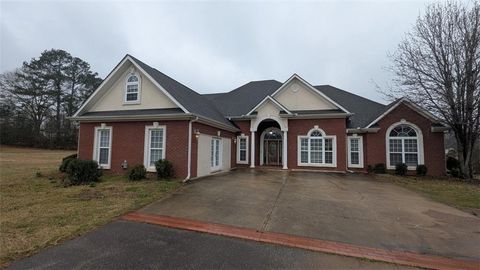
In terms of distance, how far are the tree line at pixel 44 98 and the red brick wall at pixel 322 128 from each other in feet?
138

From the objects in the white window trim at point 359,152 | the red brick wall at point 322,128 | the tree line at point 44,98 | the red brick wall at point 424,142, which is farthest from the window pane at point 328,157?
the tree line at point 44,98

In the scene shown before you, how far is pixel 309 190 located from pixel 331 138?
7320 mm

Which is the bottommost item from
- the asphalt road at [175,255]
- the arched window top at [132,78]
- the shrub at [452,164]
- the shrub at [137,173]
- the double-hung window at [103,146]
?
the asphalt road at [175,255]

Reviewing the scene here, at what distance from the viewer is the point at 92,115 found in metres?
13.5

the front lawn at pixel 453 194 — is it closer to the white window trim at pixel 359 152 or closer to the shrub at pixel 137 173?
the white window trim at pixel 359 152

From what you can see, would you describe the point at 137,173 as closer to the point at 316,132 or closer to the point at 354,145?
the point at 316,132

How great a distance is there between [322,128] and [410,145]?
19.3 feet

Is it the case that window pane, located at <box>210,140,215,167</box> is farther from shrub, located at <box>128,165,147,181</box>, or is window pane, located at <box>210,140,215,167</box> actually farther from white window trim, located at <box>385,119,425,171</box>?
white window trim, located at <box>385,119,425,171</box>

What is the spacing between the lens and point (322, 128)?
16141 millimetres

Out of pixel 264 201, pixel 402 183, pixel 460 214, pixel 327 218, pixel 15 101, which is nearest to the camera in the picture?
pixel 327 218

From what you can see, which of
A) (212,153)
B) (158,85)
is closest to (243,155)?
(212,153)

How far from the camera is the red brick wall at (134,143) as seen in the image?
37.9 ft

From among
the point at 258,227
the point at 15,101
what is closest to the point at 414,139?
the point at 258,227

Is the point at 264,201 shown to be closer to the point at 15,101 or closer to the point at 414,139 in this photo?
the point at 414,139
